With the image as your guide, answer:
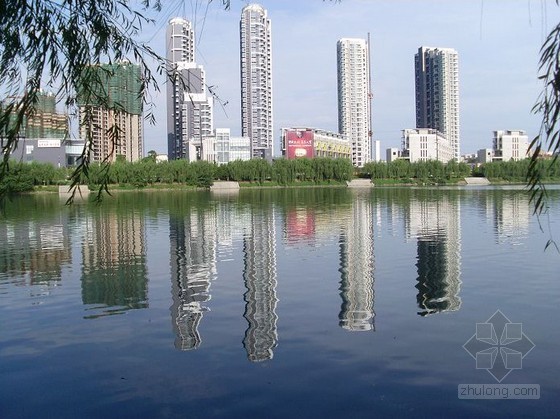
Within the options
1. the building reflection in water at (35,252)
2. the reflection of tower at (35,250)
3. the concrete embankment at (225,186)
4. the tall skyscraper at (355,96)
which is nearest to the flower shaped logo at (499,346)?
the building reflection in water at (35,252)

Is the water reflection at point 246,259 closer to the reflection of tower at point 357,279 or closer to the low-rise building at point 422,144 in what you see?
the reflection of tower at point 357,279

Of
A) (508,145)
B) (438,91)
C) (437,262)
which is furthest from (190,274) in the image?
(438,91)

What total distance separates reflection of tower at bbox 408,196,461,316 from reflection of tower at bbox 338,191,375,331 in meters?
1.03

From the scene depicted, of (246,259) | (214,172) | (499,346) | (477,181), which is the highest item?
(214,172)

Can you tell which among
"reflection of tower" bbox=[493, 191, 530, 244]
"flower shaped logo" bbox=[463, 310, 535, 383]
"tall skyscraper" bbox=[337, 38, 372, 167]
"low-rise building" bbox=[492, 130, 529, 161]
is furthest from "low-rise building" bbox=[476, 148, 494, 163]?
"flower shaped logo" bbox=[463, 310, 535, 383]

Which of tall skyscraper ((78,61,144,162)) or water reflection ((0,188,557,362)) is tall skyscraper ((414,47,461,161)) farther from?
tall skyscraper ((78,61,144,162))

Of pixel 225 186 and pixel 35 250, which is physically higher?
pixel 225 186

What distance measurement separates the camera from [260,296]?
11492 millimetres

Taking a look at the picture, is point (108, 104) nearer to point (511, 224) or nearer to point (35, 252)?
point (35, 252)

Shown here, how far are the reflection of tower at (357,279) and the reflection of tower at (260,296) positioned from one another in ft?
4.14

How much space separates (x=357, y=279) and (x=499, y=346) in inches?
196

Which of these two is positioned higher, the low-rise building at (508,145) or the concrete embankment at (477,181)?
the low-rise building at (508,145)

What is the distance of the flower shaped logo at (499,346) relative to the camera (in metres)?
7.36

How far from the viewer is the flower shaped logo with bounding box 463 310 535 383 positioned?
736 cm
